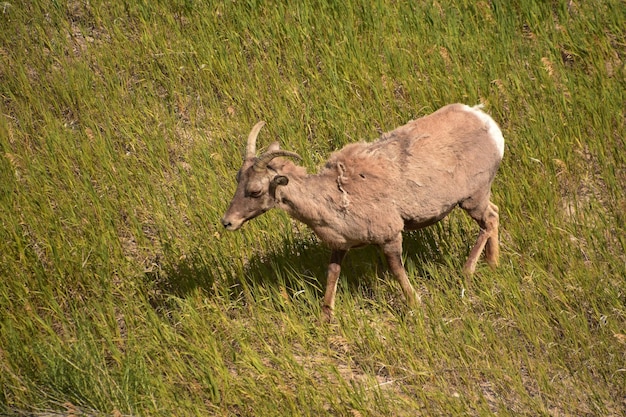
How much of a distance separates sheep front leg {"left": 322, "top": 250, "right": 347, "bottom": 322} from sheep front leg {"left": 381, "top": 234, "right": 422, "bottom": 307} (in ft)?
1.20

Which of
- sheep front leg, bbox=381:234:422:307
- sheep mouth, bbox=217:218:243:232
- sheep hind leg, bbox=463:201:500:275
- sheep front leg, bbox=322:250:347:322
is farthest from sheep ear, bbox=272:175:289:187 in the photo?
sheep hind leg, bbox=463:201:500:275

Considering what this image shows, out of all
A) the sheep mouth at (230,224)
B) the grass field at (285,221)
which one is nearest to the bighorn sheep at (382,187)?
the sheep mouth at (230,224)

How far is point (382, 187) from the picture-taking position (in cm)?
551

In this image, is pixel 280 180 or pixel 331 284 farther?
pixel 331 284

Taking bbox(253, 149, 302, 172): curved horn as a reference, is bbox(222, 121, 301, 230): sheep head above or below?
below

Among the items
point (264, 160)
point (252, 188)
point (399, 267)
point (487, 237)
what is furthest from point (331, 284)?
point (487, 237)

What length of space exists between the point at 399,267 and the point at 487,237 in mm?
758

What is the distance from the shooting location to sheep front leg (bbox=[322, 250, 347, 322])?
5.64 m

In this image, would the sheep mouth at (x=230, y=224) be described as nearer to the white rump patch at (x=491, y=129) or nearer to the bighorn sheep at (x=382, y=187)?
the bighorn sheep at (x=382, y=187)

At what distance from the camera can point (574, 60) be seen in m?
7.24

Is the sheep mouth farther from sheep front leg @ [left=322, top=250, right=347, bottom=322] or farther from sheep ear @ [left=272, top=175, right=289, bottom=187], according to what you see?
sheep front leg @ [left=322, top=250, right=347, bottom=322]

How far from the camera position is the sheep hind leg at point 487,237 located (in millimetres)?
5805

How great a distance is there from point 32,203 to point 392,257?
10.8ft

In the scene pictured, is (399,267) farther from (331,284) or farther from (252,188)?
(252,188)
